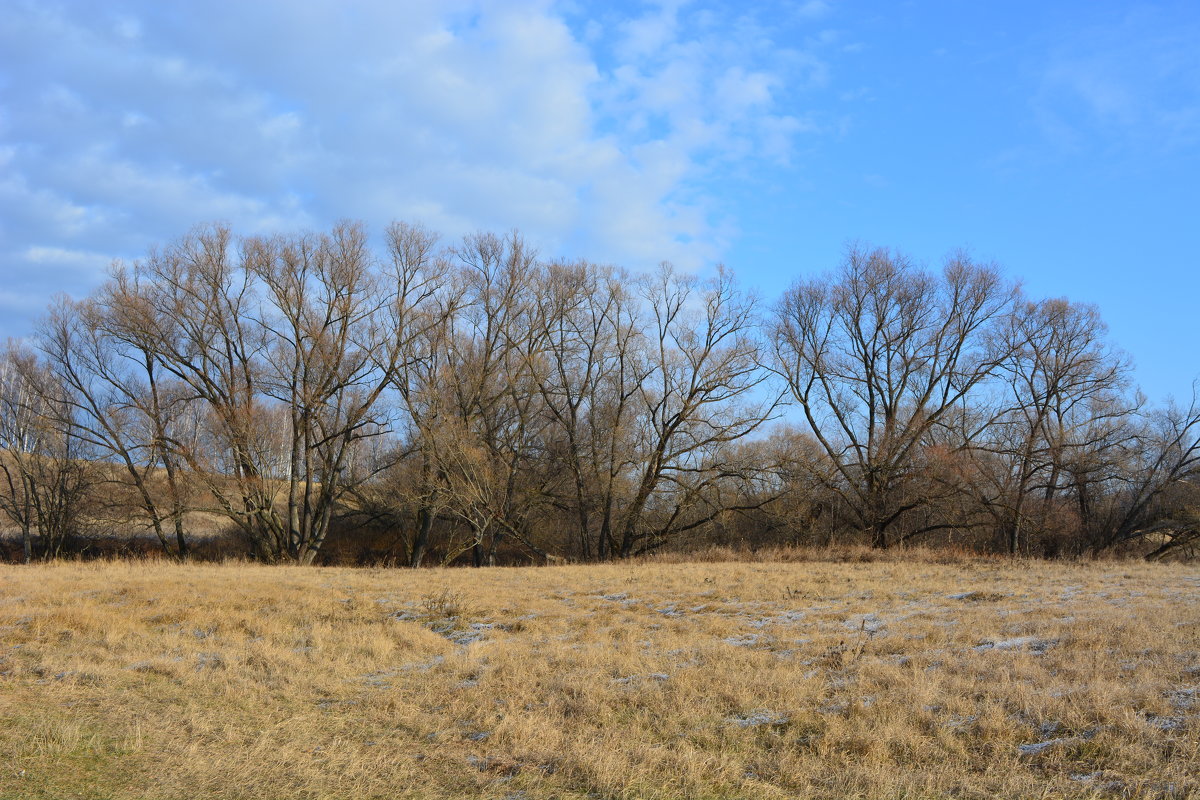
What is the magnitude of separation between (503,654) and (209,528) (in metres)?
34.8

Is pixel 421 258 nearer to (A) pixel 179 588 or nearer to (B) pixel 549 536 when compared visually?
(B) pixel 549 536

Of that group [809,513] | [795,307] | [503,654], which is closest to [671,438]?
[809,513]

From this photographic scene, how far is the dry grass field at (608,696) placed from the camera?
560 centimetres

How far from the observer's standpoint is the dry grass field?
560cm

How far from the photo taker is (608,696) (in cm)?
772

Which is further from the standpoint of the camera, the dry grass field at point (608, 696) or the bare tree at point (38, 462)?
the bare tree at point (38, 462)

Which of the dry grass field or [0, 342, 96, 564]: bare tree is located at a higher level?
[0, 342, 96, 564]: bare tree

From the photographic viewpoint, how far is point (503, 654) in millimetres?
9828

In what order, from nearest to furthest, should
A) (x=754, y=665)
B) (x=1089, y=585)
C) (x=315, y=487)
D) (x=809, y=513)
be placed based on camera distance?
(x=754, y=665), (x=1089, y=585), (x=809, y=513), (x=315, y=487)

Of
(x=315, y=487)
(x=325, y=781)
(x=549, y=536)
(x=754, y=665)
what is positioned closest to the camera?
(x=325, y=781)

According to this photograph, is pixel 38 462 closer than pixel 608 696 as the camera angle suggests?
No

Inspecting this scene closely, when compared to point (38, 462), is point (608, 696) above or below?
below

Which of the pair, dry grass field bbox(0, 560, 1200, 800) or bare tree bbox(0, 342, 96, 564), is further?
bare tree bbox(0, 342, 96, 564)

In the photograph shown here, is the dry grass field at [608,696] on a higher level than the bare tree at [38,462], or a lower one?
lower
